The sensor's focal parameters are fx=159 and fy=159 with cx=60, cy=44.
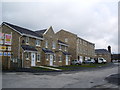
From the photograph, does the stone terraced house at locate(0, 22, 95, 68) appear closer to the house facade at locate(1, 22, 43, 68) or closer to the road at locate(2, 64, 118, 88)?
the house facade at locate(1, 22, 43, 68)

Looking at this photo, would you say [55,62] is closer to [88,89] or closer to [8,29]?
[8,29]

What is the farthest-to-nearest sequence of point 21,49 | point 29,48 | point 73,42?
point 73,42 < point 29,48 < point 21,49

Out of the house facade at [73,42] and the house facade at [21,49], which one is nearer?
the house facade at [21,49]

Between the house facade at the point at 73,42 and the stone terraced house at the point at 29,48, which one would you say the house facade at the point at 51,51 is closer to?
the stone terraced house at the point at 29,48

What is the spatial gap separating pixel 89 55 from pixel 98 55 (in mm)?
21351

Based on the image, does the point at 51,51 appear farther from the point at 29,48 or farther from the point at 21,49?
the point at 21,49

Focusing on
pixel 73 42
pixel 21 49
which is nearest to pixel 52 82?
pixel 21 49

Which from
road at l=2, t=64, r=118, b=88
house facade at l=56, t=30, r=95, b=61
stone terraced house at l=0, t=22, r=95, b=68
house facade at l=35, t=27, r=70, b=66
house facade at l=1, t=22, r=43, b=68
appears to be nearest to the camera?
road at l=2, t=64, r=118, b=88

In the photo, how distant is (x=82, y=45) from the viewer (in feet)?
204

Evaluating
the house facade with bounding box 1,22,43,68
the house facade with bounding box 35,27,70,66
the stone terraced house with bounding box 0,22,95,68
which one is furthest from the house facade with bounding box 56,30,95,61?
the house facade with bounding box 1,22,43,68

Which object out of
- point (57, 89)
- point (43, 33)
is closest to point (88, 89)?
point (57, 89)

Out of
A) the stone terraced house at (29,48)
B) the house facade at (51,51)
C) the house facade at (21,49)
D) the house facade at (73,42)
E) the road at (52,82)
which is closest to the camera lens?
the road at (52,82)

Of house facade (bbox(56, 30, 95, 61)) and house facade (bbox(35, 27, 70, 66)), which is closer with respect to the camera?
house facade (bbox(35, 27, 70, 66))

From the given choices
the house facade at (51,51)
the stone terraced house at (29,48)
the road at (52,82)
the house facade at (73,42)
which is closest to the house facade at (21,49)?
the stone terraced house at (29,48)
